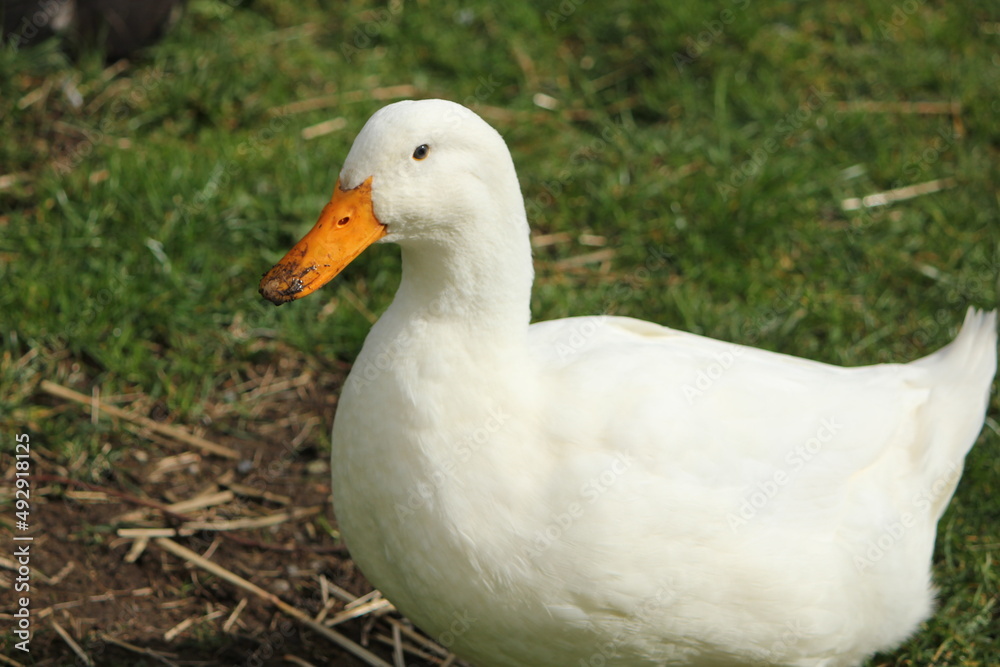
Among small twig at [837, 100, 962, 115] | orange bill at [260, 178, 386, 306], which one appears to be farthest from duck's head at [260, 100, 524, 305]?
small twig at [837, 100, 962, 115]

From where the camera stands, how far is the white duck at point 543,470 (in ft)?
7.63

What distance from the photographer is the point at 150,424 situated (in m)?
3.79

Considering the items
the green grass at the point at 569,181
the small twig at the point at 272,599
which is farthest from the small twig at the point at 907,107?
the small twig at the point at 272,599

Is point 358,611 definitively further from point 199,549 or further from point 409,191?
point 409,191

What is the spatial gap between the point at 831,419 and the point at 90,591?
2.31m

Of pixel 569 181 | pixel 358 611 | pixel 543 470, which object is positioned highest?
pixel 543 470

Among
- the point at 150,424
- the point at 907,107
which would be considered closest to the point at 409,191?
the point at 150,424

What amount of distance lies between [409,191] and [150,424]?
197 cm

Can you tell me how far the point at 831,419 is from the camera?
9.23 feet

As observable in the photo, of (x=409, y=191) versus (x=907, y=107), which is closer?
(x=409, y=191)

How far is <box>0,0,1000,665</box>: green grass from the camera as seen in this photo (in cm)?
390

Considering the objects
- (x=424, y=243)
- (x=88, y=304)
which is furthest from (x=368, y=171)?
(x=88, y=304)

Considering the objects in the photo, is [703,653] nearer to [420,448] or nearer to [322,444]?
[420,448]

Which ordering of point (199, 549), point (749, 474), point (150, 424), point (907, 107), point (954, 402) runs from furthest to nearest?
point (907, 107), point (150, 424), point (199, 549), point (954, 402), point (749, 474)
